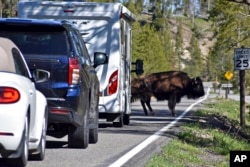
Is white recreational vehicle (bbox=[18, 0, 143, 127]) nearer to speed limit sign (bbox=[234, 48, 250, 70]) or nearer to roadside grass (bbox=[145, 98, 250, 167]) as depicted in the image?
roadside grass (bbox=[145, 98, 250, 167])

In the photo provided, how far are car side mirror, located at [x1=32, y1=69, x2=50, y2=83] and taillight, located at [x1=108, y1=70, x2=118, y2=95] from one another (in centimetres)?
708

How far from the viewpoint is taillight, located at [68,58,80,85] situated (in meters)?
14.1

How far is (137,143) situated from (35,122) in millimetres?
5360

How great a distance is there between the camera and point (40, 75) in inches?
517

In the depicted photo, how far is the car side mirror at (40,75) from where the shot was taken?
12.9 m

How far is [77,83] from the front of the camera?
1416 centimetres

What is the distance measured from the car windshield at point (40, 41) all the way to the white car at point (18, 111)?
1.67 metres

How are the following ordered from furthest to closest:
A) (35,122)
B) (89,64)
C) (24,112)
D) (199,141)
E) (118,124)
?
(118,124) → (199,141) → (89,64) → (35,122) → (24,112)

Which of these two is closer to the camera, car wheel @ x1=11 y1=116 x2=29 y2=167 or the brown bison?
car wheel @ x1=11 y1=116 x2=29 y2=167

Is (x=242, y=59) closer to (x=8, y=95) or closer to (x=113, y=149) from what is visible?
(x=113, y=149)

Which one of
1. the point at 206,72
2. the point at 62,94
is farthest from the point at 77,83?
the point at 206,72

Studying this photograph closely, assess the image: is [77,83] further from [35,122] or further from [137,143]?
[137,143]

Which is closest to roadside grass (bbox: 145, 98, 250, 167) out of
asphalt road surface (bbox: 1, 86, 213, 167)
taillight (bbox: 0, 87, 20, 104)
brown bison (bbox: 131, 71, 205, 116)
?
asphalt road surface (bbox: 1, 86, 213, 167)

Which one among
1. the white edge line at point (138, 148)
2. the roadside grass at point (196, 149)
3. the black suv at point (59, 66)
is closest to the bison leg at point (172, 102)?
the roadside grass at point (196, 149)
